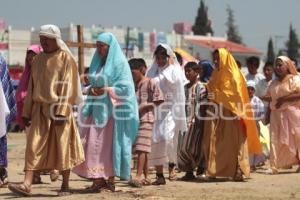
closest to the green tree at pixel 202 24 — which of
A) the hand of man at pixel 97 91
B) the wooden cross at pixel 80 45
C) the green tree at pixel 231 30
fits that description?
the green tree at pixel 231 30

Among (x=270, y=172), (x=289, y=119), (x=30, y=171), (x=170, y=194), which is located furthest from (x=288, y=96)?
(x=30, y=171)

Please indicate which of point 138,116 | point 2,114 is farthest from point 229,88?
point 2,114

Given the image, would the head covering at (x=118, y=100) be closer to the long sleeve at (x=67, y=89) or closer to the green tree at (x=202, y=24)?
the long sleeve at (x=67, y=89)

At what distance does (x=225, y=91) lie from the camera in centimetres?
916

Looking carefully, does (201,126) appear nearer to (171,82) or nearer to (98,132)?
(171,82)

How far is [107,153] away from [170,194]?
82cm

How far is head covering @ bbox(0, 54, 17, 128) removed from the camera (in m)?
8.32

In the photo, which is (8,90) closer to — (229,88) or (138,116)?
(138,116)

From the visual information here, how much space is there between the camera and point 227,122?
9250mm

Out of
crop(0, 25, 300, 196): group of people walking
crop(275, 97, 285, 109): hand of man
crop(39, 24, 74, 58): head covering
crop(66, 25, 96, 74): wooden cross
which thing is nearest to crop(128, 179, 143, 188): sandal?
crop(0, 25, 300, 196): group of people walking

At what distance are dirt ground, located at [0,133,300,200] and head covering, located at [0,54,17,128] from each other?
0.97 metres

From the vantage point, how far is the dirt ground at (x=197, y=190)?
7.14 metres

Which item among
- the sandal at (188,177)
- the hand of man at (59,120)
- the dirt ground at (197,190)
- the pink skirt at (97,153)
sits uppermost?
the hand of man at (59,120)

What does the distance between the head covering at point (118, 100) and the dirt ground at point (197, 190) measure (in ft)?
1.36
